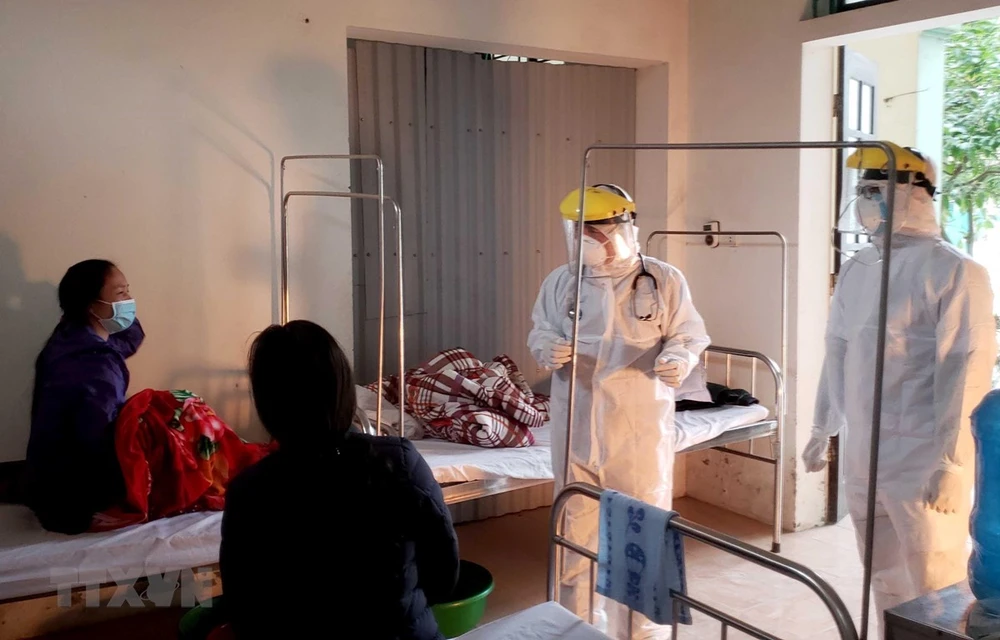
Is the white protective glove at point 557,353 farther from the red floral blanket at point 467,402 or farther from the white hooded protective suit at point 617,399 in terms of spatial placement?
the red floral blanket at point 467,402

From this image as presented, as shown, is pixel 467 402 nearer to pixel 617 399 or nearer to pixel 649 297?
pixel 617 399

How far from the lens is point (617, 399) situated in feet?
9.04

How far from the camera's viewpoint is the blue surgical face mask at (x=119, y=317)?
265 centimetres

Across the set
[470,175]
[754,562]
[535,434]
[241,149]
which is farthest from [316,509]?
[470,175]

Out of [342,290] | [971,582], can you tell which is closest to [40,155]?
[342,290]

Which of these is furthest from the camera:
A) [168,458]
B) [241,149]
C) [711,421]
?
[711,421]

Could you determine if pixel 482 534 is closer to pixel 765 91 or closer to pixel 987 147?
pixel 765 91

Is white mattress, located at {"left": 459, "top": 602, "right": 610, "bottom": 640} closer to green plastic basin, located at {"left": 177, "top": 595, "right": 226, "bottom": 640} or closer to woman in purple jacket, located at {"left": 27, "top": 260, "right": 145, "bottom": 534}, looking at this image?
green plastic basin, located at {"left": 177, "top": 595, "right": 226, "bottom": 640}

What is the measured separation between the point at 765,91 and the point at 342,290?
2.14 m

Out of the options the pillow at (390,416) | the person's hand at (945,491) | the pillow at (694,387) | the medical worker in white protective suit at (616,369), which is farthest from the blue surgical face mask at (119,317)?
the person's hand at (945,491)

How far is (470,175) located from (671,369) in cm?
164

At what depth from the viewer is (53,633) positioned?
112 inches

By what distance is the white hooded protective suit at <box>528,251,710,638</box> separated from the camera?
9.00 feet

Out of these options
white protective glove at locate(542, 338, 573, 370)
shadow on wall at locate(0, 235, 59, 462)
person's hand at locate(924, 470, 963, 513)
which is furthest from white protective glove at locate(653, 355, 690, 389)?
shadow on wall at locate(0, 235, 59, 462)
